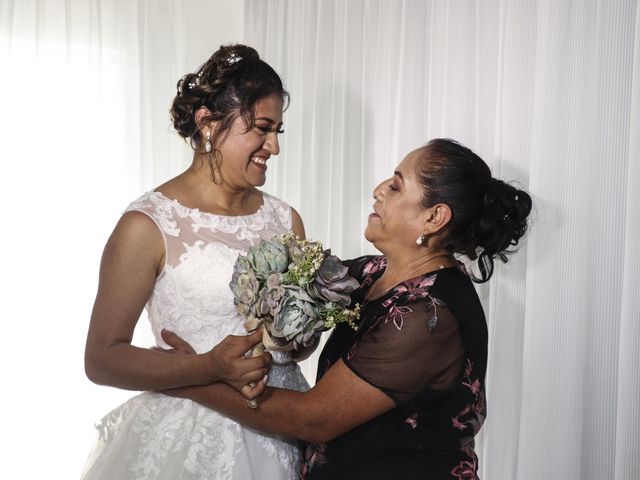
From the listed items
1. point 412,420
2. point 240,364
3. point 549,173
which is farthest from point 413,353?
point 549,173

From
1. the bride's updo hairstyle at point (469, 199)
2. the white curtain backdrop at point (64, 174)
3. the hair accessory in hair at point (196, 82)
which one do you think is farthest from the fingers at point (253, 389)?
the white curtain backdrop at point (64, 174)

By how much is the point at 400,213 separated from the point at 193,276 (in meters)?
0.60

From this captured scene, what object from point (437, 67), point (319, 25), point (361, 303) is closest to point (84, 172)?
point (319, 25)

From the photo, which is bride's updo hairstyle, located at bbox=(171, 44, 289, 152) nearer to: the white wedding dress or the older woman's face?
the white wedding dress

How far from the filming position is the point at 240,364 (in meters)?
1.87

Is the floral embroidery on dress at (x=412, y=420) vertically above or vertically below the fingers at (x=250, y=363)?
below

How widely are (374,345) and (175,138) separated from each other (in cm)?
300

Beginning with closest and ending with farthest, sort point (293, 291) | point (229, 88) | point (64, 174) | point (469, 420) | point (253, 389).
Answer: point (293, 291), point (253, 389), point (469, 420), point (229, 88), point (64, 174)

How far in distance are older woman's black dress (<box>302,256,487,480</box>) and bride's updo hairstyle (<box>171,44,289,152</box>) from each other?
696 mm

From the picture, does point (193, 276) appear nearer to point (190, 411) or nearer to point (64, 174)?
point (190, 411)

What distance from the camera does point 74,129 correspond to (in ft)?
14.3

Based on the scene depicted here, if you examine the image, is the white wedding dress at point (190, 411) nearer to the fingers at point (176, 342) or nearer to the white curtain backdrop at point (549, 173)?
the fingers at point (176, 342)

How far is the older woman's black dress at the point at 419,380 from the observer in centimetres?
186

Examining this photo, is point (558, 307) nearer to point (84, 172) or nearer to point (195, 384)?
point (195, 384)
